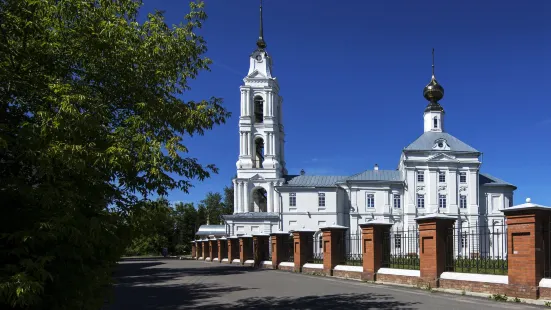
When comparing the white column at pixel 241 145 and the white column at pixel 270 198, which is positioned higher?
the white column at pixel 241 145

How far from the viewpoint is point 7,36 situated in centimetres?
588

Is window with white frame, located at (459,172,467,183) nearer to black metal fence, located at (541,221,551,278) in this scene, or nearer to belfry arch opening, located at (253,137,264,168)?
belfry arch opening, located at (253,137,264,168)

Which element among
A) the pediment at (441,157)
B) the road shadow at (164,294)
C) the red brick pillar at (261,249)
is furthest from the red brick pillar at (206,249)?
the pediment at (441,157)

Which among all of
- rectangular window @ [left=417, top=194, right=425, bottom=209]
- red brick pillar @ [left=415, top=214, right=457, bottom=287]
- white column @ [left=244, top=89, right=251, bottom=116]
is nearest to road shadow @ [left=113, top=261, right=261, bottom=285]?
red brick pillar @ [left=415, top=214, right=457, bottom=287]

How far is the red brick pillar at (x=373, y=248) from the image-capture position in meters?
14.8

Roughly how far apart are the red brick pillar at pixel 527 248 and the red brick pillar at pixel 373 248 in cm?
502

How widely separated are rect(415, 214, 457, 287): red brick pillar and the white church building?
4379 cm

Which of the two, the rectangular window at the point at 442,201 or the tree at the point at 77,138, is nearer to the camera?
the tree at the point at 77,138

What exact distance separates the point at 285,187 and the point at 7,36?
52353mm

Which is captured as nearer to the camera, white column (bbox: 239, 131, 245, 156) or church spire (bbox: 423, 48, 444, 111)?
white column (bbox: 239, 131, 245, 156)

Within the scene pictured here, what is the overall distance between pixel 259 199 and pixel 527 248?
168 feet

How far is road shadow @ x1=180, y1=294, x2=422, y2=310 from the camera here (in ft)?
32.3

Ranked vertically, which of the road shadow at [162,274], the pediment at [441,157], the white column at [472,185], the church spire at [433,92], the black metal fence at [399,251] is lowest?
the road shadow at [162,274]

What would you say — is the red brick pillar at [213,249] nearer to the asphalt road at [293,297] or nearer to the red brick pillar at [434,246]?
the asphalt road at [293,297]
